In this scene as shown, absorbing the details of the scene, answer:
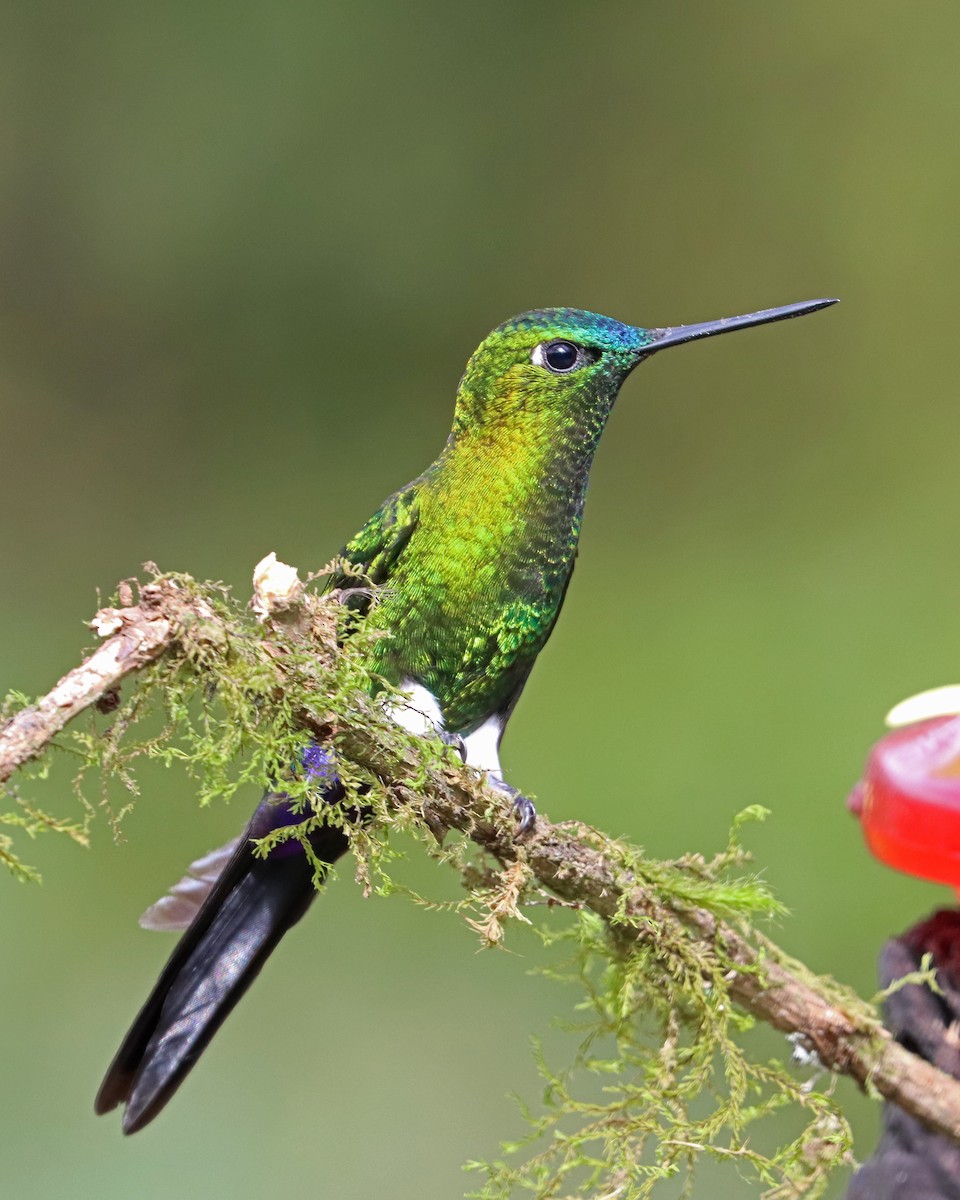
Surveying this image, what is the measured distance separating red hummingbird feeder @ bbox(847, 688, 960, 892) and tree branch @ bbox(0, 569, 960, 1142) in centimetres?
18

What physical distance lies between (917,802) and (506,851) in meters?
0.39

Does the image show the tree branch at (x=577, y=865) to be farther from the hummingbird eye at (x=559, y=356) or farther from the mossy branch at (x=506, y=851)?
the hummingbird eye at (x=559, y=356)

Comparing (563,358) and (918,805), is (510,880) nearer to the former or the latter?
(918,805)

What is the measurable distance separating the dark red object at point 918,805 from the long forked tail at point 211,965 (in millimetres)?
606

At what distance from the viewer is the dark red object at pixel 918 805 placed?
1.01m

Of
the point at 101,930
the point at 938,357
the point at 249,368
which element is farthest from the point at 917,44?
the point at 101,930

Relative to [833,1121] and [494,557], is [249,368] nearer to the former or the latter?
[494,557]

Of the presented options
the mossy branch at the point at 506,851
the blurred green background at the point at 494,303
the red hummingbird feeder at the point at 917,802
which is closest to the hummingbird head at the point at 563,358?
the mossy branch at the point at 506,851

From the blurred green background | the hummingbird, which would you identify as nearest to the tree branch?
the hummingbird

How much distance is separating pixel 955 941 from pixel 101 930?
8.73ft

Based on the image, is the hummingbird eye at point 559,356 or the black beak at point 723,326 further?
the hummingbird eye at point 559,356

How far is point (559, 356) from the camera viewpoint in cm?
164

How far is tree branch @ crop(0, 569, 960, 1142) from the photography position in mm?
1020

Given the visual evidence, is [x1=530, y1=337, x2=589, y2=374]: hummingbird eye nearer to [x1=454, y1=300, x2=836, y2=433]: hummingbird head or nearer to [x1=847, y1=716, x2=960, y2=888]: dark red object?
[x1=454, y1=300, x2=836, y2=433]: hummingbird head
